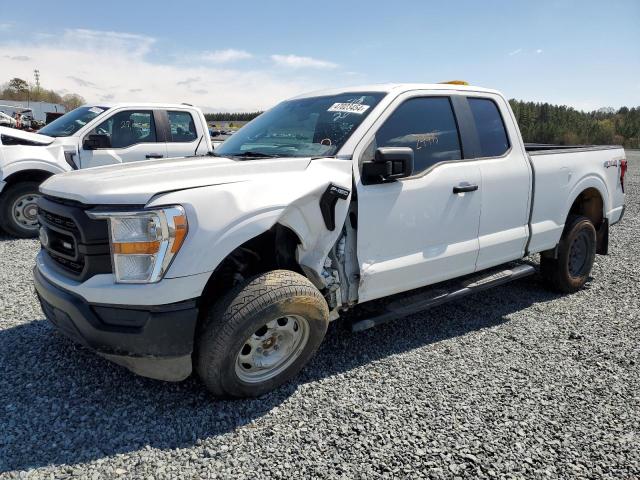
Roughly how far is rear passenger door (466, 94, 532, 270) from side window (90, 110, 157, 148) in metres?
5.63

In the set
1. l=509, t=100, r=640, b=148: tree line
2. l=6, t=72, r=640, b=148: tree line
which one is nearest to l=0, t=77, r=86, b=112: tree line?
l=6, t=72, r=640, b=148: tree line

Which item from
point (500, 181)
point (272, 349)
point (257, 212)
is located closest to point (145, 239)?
point (257, 212)

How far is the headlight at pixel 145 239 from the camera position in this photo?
2.32 metres

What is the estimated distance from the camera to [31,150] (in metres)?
6.57

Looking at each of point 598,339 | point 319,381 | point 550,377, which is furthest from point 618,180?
point 319,381

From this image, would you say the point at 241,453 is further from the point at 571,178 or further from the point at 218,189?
the point at 571,178

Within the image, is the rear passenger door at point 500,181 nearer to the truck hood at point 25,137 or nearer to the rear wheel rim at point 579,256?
the rear wheel rim at point 579,256

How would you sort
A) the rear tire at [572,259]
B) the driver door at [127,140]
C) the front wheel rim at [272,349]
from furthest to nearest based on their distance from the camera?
the driver door at [127,140]
the rear tire at [572,259]
the front wheel rim at [272,349]

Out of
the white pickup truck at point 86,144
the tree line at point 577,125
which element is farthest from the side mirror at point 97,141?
the tree line at point 577,125

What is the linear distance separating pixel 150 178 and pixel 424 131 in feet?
6.71

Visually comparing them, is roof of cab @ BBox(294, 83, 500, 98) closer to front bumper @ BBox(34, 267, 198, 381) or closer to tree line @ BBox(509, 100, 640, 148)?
front bumper @ BBox(34, 267, 198, 381)

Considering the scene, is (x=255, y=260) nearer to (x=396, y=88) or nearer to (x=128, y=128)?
(x=396, y=88)

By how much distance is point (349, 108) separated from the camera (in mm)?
3387

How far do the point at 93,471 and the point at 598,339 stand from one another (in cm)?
375
